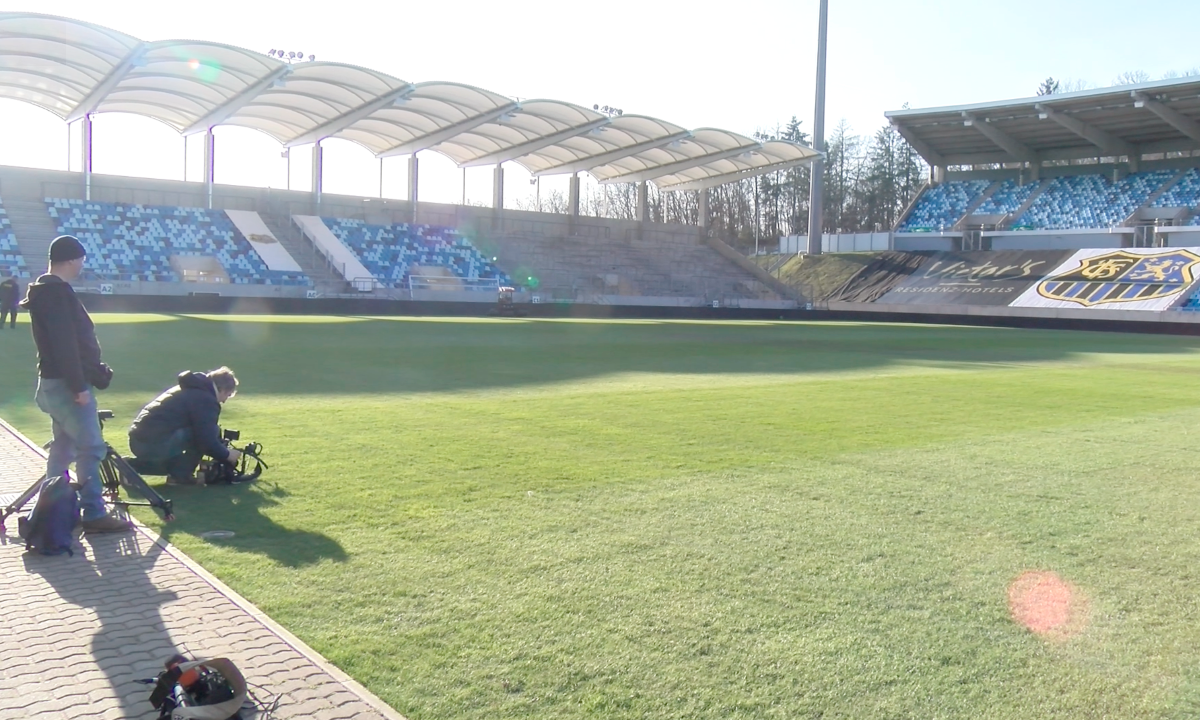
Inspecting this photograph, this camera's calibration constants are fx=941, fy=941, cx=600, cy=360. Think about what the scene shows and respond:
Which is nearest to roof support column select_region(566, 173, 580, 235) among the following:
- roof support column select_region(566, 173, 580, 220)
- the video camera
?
roof support column select_region(566, 173, 580, 220)

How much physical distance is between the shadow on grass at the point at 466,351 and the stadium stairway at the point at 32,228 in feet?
47.1

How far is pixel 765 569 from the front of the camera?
558 centimetres

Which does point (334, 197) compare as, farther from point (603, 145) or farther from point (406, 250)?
point (603, 145)

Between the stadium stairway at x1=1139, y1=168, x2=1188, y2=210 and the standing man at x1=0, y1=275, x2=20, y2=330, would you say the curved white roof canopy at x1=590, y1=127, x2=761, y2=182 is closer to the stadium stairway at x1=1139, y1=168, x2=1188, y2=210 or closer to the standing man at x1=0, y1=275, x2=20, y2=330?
the stadium stairway at x1=1139, y1=168, x2=1188, y2=210

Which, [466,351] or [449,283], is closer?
[466,351]

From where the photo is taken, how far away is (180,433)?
7.33 meters

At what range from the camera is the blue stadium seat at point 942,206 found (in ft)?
212

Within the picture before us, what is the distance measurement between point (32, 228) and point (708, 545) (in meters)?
45.4

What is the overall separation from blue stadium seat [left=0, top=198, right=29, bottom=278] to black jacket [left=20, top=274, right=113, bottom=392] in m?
38.4

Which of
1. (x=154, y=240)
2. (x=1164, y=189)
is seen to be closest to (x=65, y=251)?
(x=154, y=240)

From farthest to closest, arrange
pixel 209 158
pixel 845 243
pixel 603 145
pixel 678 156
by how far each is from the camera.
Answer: pixel 845 243 < pixel 678 156 < pixel 603 145 < pixel 209 158

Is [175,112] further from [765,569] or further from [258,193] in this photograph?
[765,569]

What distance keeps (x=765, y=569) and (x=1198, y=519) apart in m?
3.76

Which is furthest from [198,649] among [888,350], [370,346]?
[888,350]
